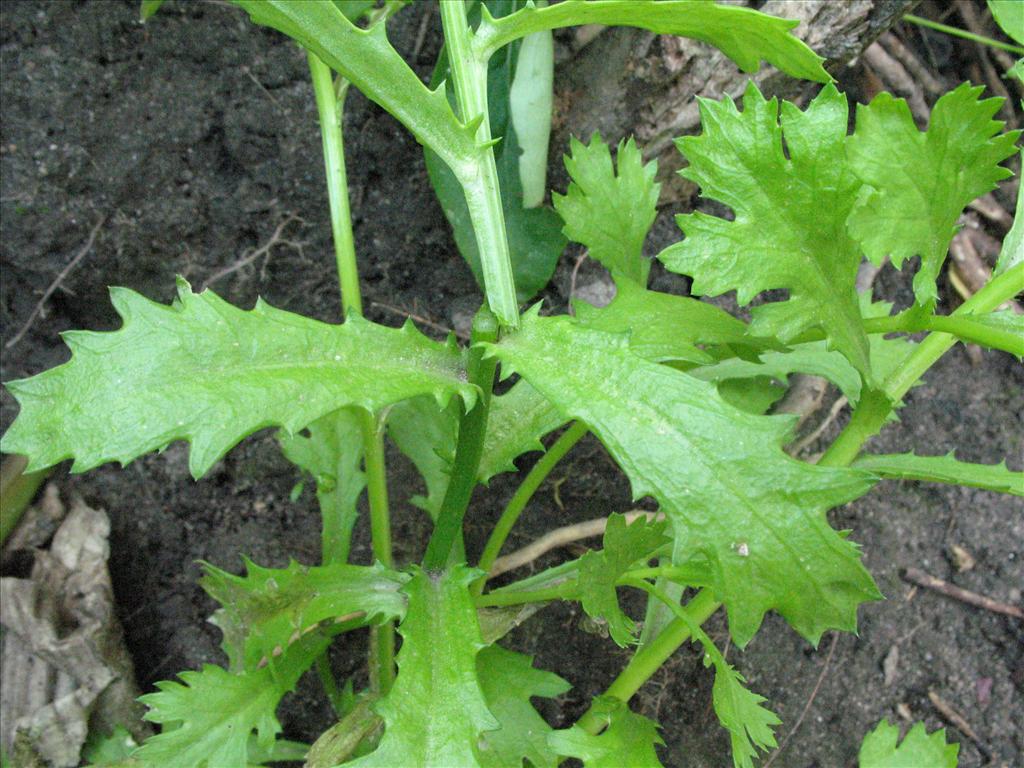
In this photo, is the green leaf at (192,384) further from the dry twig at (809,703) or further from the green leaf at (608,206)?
the dry twig at (809,703)

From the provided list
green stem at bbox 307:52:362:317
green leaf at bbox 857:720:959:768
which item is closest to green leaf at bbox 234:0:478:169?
green stem at bbox 307:52:362:317

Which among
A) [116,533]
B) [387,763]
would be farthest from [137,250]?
[387,763]

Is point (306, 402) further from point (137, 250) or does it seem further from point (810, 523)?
point (137, 250)

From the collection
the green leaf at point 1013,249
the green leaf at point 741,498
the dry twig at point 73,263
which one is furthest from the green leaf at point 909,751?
the dry twig at point 73,263

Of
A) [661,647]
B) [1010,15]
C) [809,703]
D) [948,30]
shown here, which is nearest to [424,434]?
[661,647]

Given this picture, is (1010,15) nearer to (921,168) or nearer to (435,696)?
(921,168)
